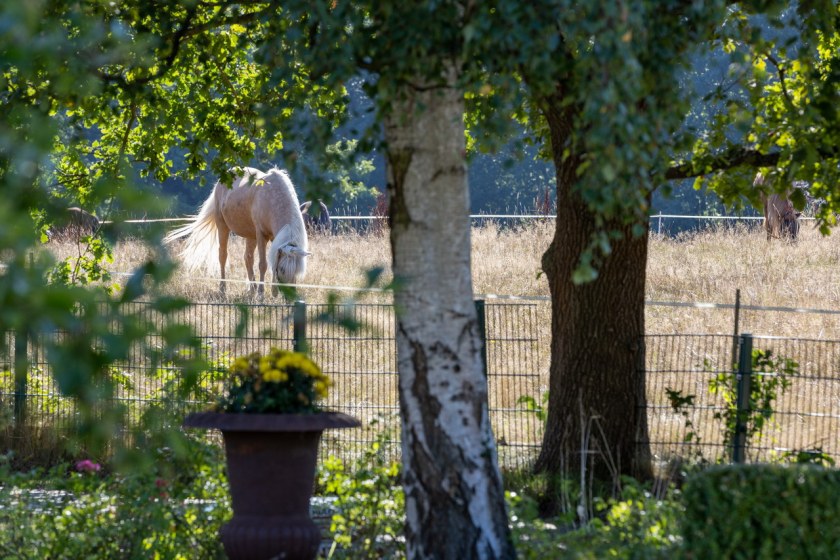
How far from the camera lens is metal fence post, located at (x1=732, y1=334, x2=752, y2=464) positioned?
6.16 meters

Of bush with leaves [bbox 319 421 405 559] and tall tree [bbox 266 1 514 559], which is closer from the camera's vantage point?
tall tree [bbox 266 1 514 559]

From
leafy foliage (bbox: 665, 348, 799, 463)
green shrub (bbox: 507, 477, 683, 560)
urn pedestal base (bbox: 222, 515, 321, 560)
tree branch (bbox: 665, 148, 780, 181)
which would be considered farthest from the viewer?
leafy foliage (bbox: 665, 348, 799, 463)

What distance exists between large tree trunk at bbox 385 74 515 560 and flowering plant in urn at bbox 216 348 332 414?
79 centimetres

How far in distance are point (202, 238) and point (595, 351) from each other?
11745 millimetres

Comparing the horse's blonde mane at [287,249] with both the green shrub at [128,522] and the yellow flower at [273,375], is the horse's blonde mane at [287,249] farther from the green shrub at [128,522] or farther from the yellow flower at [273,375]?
the yellow flower at [273,375]

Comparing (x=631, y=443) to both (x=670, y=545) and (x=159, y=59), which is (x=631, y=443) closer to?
(x=670, y=545)

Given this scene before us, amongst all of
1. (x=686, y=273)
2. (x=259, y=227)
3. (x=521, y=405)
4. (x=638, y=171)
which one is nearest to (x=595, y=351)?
(x=521, y=405)

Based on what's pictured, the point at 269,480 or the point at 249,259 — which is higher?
the point at 249,259

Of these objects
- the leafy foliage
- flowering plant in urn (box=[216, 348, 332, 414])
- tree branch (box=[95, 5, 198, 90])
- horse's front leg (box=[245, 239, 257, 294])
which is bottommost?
the leafy foliage

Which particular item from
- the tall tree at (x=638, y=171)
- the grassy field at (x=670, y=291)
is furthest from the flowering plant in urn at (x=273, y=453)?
the grassy field at (x=670, y=291)

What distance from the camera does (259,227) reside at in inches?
597

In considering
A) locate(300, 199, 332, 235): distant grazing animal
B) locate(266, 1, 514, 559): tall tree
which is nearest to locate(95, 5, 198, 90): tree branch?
locate(266, 1, 514, 559): tall tree

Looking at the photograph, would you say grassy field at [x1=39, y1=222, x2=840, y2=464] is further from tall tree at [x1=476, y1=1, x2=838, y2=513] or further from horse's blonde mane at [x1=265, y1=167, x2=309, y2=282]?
tall tree at [x1=476, y1=1, x2=838, y2=513]

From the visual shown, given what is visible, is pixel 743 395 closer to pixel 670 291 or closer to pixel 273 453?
pixel 273 453
